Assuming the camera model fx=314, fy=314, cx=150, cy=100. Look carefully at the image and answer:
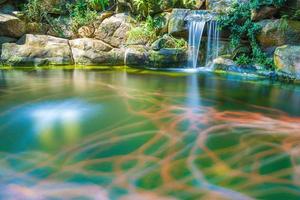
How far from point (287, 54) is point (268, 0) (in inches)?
77.0

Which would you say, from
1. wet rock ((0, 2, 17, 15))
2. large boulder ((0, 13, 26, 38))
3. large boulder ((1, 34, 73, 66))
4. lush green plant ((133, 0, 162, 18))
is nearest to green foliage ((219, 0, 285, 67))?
lush green plant ((133, 0, 162, 18))

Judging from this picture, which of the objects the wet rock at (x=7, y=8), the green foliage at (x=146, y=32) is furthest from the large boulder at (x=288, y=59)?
the wet rock at (x=7, y=8)

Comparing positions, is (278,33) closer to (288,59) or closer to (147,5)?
(288,59)

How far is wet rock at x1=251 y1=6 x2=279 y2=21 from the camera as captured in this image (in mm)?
9780

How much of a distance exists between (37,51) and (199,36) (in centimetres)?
561

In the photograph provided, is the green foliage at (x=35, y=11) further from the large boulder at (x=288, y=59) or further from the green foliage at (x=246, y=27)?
the large boulder at (x=288, y=59)

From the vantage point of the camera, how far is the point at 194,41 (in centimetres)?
1081

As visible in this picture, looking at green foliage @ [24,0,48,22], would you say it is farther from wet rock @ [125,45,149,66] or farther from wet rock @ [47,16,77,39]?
wet rock @ [125,45,149,66]

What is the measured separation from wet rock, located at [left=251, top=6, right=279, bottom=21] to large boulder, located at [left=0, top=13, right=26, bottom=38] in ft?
26.1

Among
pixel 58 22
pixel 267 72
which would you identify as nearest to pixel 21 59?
→ pixel 58 22

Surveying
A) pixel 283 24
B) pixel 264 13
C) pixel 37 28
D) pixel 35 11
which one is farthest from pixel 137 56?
pixel 283 24

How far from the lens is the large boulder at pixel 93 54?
11.2 m

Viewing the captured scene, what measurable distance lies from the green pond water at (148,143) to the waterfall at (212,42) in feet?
11.4

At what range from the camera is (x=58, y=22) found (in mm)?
11922
